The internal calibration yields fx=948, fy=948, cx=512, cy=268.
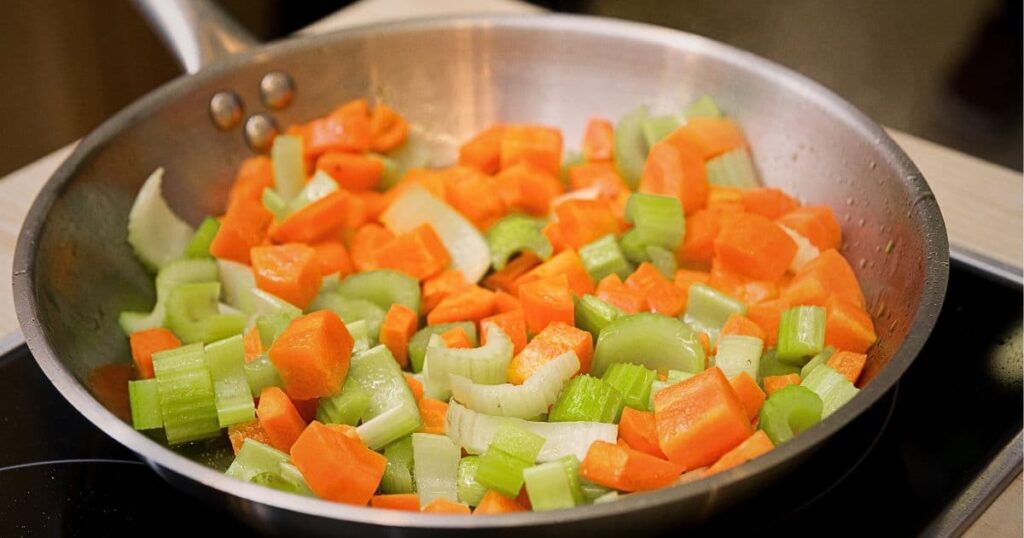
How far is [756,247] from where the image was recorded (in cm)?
124

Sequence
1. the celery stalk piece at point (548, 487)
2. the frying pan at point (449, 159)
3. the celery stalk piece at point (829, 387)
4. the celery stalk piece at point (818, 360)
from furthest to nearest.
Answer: the celery stalk piece at point (818, 360)
the celery stalk piece at point (829, 387)
the celery stalk piece at point (548, 487)
the frying pan at point (449, 159)

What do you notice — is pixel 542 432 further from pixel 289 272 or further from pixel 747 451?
pixel 289 272

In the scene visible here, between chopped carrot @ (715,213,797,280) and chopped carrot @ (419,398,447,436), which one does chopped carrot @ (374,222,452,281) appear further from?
chopped carrot @ (715,213,797,280)

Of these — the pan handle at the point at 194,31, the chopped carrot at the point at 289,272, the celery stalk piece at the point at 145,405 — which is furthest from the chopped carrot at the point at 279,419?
the pan handle at the point at 194,31

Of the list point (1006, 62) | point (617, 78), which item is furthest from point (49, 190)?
point (1006, 62)

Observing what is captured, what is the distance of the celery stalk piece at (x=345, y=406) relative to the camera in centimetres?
106

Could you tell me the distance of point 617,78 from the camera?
153 cm

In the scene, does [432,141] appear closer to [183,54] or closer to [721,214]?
[183,54]

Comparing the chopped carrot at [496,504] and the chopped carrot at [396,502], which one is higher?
the chopped carrot at [496,504]

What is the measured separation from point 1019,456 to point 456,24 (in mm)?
1016

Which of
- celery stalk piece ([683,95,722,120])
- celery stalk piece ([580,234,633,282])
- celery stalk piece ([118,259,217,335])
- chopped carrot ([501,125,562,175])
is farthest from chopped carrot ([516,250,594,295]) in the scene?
celery stalk piece ([118,259,217,335])

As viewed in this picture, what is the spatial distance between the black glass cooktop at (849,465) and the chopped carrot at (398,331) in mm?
305

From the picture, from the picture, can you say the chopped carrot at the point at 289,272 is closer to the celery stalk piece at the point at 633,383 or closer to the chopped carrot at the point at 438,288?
the chopped carrot at the point at 438,288

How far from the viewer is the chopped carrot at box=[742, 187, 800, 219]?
1.36m
